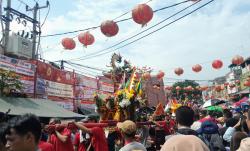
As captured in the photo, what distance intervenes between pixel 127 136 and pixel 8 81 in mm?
10623

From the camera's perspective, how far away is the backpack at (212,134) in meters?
6.54

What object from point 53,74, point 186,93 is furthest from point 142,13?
point 186,93

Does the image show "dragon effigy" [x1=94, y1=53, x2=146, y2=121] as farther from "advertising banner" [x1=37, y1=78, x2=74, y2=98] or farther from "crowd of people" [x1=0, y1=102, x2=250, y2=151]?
"advertising banner" [x1=37, y1=78, x2=74, y2=98]

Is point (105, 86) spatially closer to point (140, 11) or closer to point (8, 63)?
point (8, 63)

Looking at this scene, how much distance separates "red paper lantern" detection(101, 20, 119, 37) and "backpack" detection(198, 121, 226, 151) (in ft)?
13.7

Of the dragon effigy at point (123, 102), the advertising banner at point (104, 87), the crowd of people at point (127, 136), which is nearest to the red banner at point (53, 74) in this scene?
the advertising banner at point (104, 87)

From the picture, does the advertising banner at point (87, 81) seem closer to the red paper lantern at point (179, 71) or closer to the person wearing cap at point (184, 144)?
the red paper lantern at point (179, 71)

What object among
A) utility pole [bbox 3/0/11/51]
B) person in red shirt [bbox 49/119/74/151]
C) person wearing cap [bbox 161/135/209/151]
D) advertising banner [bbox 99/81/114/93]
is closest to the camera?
person wearing cap [bbox 161/135/209/151]

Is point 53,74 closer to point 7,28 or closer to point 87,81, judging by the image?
point 87,81

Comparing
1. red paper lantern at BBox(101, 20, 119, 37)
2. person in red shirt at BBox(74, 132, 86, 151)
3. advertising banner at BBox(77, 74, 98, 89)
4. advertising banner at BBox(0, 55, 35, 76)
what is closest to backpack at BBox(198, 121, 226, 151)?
person in red shirt at BBox(74, 132, 86, 151)

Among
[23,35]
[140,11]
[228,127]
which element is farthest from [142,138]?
[23,35]

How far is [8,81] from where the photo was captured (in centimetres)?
1418

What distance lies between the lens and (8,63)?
14898mm

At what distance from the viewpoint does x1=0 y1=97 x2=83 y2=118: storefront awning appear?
505 inches
